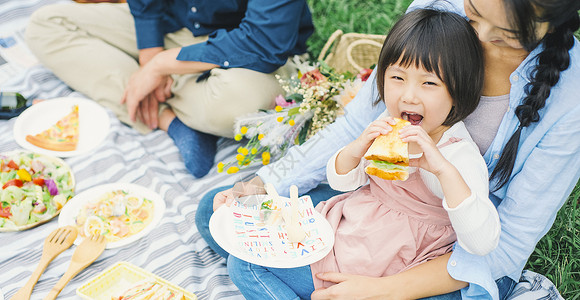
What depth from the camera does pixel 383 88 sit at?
5.10 ft

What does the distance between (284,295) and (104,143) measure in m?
1.61

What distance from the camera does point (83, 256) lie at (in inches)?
77.9

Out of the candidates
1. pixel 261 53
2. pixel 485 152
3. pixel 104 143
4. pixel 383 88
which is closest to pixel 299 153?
pixel 383 88

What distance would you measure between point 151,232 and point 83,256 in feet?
0.99

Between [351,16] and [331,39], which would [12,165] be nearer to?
[331,39]

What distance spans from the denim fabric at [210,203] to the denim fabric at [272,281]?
35cm

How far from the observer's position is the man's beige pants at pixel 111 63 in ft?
8.46

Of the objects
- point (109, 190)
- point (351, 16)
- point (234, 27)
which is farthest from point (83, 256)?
point (351, 16)

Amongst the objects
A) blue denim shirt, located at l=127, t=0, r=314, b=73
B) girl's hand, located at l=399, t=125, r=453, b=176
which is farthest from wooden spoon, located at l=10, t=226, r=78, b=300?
girl's hand, located at l=399, t=125, r=453, b=176

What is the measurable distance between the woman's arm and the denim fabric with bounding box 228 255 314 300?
11cm

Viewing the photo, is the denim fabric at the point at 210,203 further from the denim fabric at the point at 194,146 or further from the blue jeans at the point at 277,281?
the denim fabric at the point at 194,146

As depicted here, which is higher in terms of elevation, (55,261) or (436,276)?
(436,276)

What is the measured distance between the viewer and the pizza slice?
99.6 inches

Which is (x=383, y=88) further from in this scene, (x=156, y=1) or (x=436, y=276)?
(x=156, y=1)
